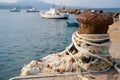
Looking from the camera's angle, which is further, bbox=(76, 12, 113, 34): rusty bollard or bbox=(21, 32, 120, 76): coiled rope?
bbox=(76, 12, 113, 34): rusty bollard

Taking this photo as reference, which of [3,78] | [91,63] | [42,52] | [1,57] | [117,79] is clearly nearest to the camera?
[117,79]

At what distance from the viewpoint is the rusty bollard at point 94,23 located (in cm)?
691

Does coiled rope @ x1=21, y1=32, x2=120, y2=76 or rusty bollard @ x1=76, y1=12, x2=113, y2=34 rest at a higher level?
rusty bollard @ x1=76, y1=12, x2=113, y2=34

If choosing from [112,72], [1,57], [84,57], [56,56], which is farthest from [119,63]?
[1,57]

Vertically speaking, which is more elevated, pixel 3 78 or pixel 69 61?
pixel 69 61

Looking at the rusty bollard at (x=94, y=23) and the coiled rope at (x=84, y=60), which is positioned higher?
the rusty bollard at (x=94, y=23)

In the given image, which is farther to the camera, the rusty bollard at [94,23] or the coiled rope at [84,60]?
the rusty bollard at [94,23]

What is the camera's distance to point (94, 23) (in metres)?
6.94

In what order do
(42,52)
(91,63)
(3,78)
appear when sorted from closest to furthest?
1. (91,63)
2. (3,78)
3. (42,52)

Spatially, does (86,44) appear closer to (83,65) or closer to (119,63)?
(83,65)

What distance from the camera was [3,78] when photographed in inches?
461

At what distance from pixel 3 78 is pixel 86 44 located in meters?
5.70

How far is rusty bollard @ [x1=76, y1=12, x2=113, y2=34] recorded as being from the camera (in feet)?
22.7

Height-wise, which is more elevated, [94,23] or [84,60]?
[94,23]
